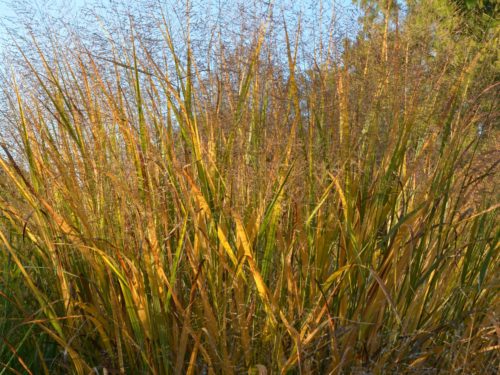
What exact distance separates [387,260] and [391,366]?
33 cm

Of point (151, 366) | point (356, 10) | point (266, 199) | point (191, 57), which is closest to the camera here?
point (151, 366)

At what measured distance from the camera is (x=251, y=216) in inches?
85.6

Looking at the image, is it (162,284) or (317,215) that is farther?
(317,215)

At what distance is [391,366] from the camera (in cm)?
213

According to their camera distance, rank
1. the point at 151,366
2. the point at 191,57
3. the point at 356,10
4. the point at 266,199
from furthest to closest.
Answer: the point at 356,10
the point at 191,57
the point at 266,199
the point at 151,366

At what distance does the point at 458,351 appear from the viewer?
2068mm

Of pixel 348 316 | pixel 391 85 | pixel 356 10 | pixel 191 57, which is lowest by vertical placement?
pixel 348 316

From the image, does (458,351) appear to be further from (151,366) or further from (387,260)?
(151,366)

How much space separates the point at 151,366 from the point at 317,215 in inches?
29.1

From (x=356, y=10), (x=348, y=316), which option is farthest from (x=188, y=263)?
(x=356, y=10)

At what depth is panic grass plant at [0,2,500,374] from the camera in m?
2.09

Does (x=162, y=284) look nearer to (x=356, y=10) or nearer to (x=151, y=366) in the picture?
(x=151, y=366)

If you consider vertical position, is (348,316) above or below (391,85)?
below

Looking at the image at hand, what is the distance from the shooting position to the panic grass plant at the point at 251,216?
2.09 m
